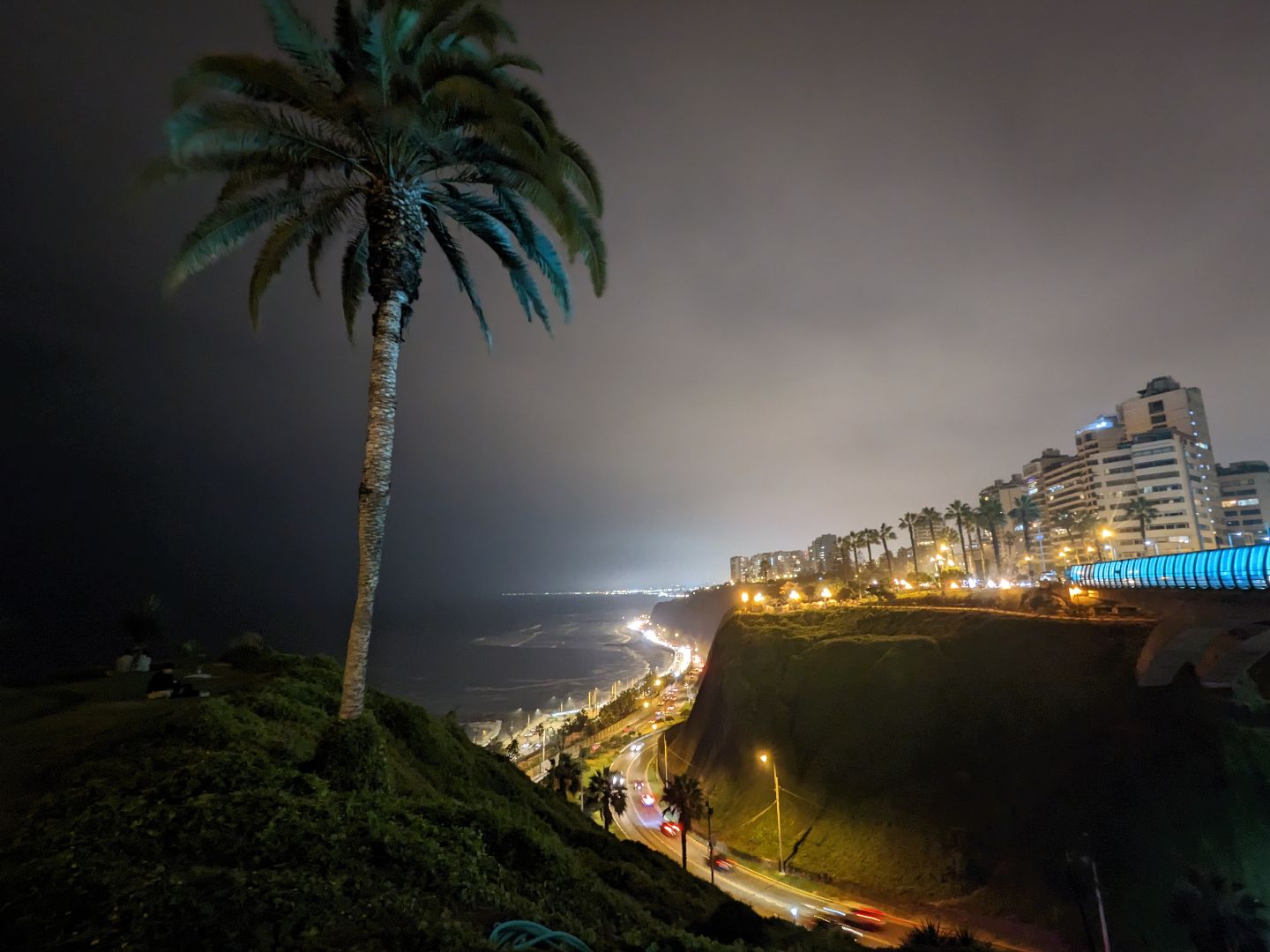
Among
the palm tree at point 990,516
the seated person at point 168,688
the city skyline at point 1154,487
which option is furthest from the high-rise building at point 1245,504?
the seated person at point 168,688

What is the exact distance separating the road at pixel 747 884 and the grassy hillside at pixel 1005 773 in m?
3.23

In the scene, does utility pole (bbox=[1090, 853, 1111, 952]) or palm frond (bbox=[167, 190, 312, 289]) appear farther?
utility pole (bbox=[1090, 853, 1111, 952])

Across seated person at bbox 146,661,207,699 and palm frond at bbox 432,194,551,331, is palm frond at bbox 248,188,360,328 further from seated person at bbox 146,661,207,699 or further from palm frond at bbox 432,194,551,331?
seated person at bbox 146,661,207,699

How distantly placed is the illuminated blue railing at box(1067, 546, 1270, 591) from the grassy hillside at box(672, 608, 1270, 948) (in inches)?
165

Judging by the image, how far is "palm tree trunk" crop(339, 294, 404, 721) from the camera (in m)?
11.9

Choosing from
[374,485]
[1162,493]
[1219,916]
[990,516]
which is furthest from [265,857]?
[1162,493]

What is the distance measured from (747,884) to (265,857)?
143 feet

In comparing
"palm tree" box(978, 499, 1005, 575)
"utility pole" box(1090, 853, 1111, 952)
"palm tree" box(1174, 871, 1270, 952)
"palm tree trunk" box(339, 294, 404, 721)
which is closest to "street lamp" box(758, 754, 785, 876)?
"utility pole" box(1090, 853, 1111, 952)

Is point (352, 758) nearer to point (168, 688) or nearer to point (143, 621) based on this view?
point (168, 688)

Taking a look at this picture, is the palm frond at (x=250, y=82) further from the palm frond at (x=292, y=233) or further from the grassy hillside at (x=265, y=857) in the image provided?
the grassy hillside at (x=265, y=857)

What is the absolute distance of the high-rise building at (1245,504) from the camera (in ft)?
418

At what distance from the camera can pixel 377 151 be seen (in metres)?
12.4

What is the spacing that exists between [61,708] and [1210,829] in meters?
57.8

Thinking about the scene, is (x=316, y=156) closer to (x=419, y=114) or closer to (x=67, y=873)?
(x=419, y=114)
